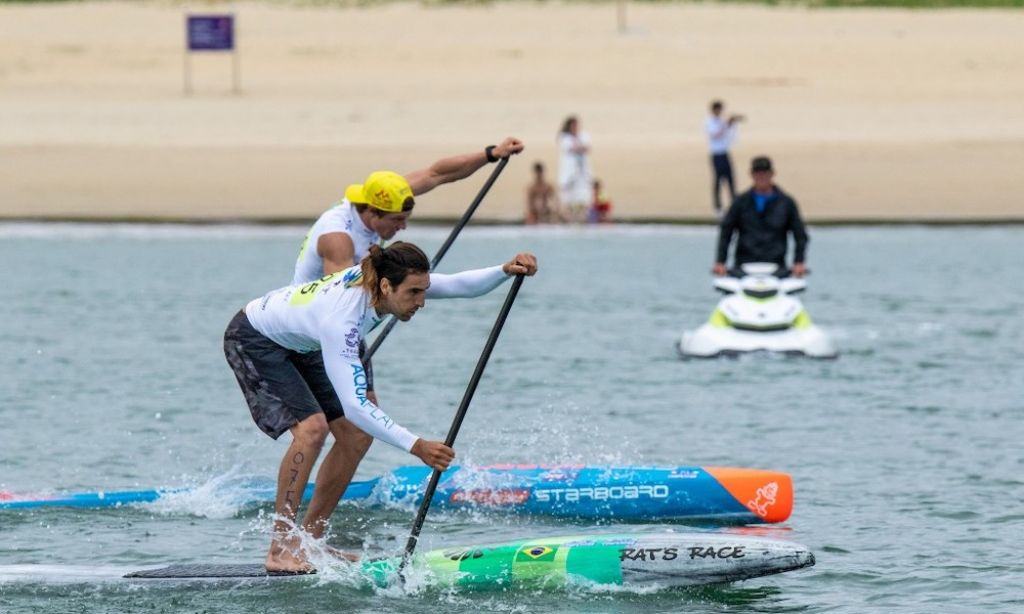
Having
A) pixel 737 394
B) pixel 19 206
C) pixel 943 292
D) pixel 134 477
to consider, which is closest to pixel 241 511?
pixel 134 477

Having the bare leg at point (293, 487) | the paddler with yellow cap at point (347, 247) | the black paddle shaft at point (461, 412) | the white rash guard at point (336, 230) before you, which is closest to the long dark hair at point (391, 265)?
the paddler with yellow cap at point (347, 247)

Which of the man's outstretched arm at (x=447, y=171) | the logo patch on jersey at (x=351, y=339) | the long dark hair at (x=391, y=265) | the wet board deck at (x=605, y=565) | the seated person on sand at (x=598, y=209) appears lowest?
the seated person on sand at (x=598, y=209)

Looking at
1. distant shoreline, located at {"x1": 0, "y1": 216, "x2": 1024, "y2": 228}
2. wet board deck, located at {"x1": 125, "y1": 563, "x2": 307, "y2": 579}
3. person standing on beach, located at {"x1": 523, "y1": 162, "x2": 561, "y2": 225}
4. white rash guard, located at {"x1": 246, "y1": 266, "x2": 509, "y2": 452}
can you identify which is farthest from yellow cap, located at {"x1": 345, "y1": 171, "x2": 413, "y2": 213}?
distant shoreline, located at {"x1": 0, "y1": 216, "x2": 1024, "y2": 228}

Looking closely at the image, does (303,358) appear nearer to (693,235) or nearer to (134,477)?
(134,477)

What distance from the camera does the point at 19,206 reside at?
102 ft

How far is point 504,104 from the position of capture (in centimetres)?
4000

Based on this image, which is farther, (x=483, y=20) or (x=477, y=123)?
(x=483, y=20)

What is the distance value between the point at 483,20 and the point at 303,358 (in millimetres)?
44667

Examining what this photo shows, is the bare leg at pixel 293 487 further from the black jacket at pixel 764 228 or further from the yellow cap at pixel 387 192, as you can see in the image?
the black jacket at pixel 764 228

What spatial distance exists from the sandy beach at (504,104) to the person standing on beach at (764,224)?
1207cm

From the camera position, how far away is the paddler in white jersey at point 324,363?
8875 mm

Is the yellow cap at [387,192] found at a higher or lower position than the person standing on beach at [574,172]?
higher

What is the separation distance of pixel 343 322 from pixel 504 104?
1234 inches

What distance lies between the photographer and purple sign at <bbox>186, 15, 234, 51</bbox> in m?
41.6
